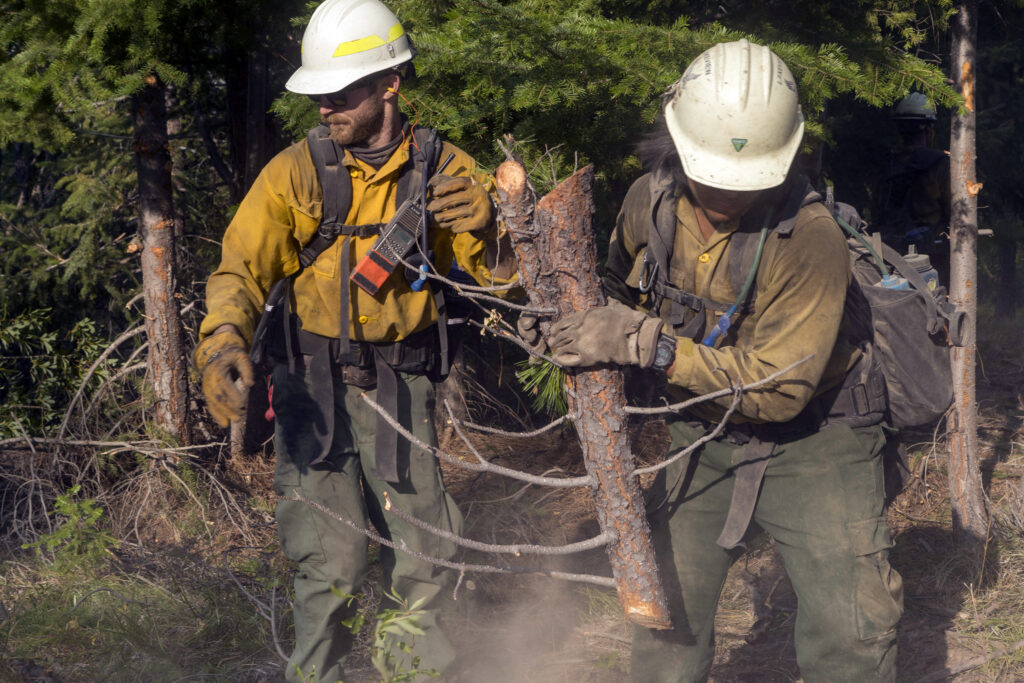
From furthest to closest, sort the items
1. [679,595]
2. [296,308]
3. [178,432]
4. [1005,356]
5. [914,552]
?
[1005,356]
[178,432]
[914,552]
[296,308]
[679,595]

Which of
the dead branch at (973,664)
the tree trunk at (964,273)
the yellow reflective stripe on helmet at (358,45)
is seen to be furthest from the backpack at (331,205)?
the tree trunk at (964,273)

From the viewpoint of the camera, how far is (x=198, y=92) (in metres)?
5.79

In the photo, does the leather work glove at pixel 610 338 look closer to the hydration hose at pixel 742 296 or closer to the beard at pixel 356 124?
the hydration hose at pixel 742 296

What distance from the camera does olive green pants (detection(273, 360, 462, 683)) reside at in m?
3.47

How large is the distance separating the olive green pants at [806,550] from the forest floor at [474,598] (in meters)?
0.94

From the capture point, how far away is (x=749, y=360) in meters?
2.81

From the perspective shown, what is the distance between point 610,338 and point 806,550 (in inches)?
42.2

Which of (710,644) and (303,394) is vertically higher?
(303,394)

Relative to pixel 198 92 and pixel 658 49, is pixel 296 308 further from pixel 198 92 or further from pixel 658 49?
pixel 198 92

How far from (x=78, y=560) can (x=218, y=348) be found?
2560mm

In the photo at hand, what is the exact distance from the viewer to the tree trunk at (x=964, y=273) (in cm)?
492

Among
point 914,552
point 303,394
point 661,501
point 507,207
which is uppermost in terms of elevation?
point 507,207

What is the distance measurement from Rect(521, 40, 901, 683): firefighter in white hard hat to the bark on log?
118mm

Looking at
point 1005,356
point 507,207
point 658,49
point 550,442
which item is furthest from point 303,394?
point 1005,356
